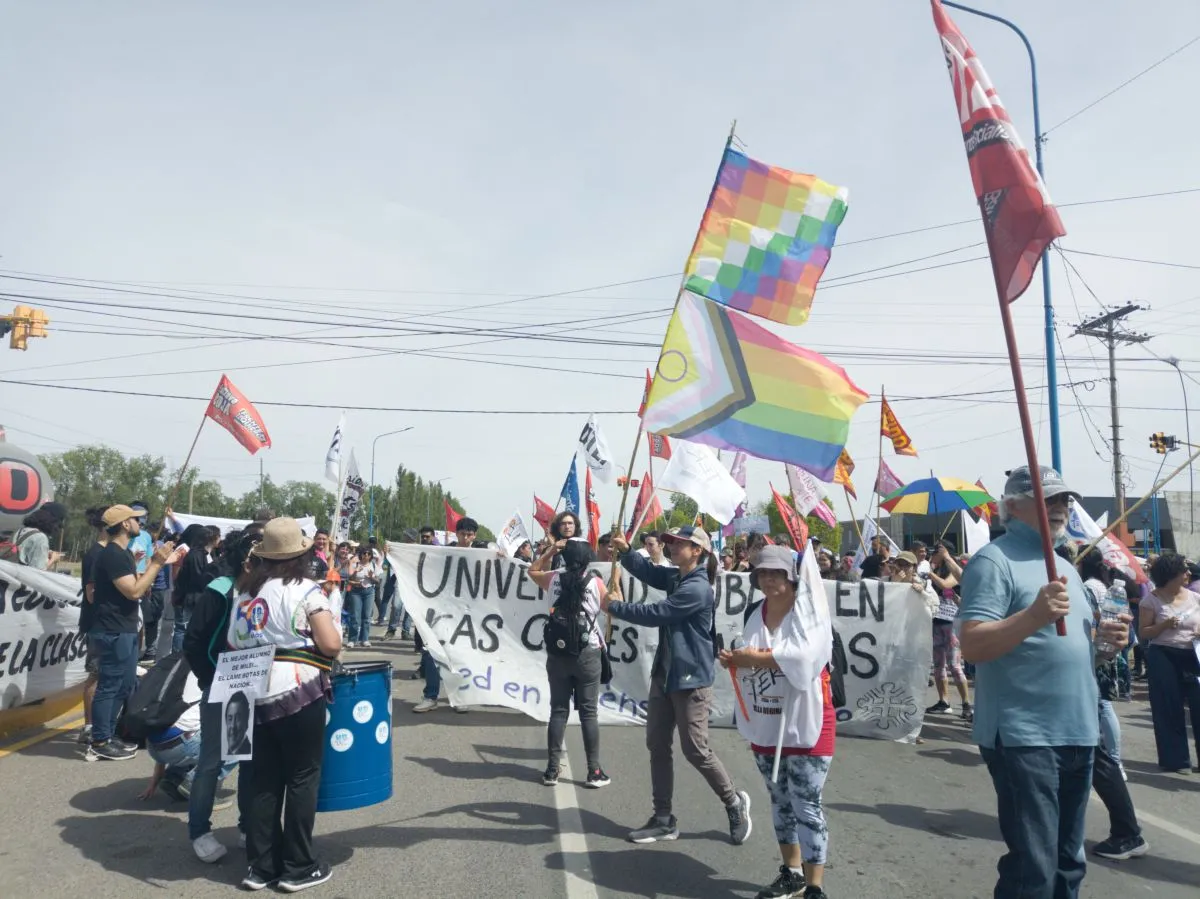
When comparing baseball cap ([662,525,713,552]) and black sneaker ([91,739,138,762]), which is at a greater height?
baseball cap ([662,525,713,552])

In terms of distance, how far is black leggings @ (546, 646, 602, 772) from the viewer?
6207mm

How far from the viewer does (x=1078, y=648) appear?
10.3 feet

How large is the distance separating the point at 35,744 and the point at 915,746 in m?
7.62

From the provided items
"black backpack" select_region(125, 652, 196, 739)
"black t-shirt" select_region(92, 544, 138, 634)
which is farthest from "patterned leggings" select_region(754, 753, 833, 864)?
"black t-shirt" select_region(92, 544, 138, 634)

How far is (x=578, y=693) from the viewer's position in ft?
20.6

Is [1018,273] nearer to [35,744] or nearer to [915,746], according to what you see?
[915,746]

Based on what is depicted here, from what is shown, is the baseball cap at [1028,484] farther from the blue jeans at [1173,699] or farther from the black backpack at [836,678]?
the blue jeans at [1173,699]

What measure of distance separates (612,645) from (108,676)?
175 inches

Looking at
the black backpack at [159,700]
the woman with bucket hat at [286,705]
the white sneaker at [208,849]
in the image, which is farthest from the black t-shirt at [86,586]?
Answer: the woman with bucket hat at [286,705]

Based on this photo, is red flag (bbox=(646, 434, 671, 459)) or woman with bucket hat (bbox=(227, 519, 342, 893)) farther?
red flag (bbox=(646, 434, 671, 459))

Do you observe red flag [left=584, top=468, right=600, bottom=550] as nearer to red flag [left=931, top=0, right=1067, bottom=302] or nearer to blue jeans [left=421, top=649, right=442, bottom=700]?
blue jeans [left=421, top=649, right=442, bottom=700]

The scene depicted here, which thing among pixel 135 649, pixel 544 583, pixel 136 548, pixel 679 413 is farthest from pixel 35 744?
pixel 679 413

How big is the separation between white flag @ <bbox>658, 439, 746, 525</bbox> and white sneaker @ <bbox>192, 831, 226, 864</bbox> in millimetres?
3309

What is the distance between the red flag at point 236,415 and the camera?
11820 mm
